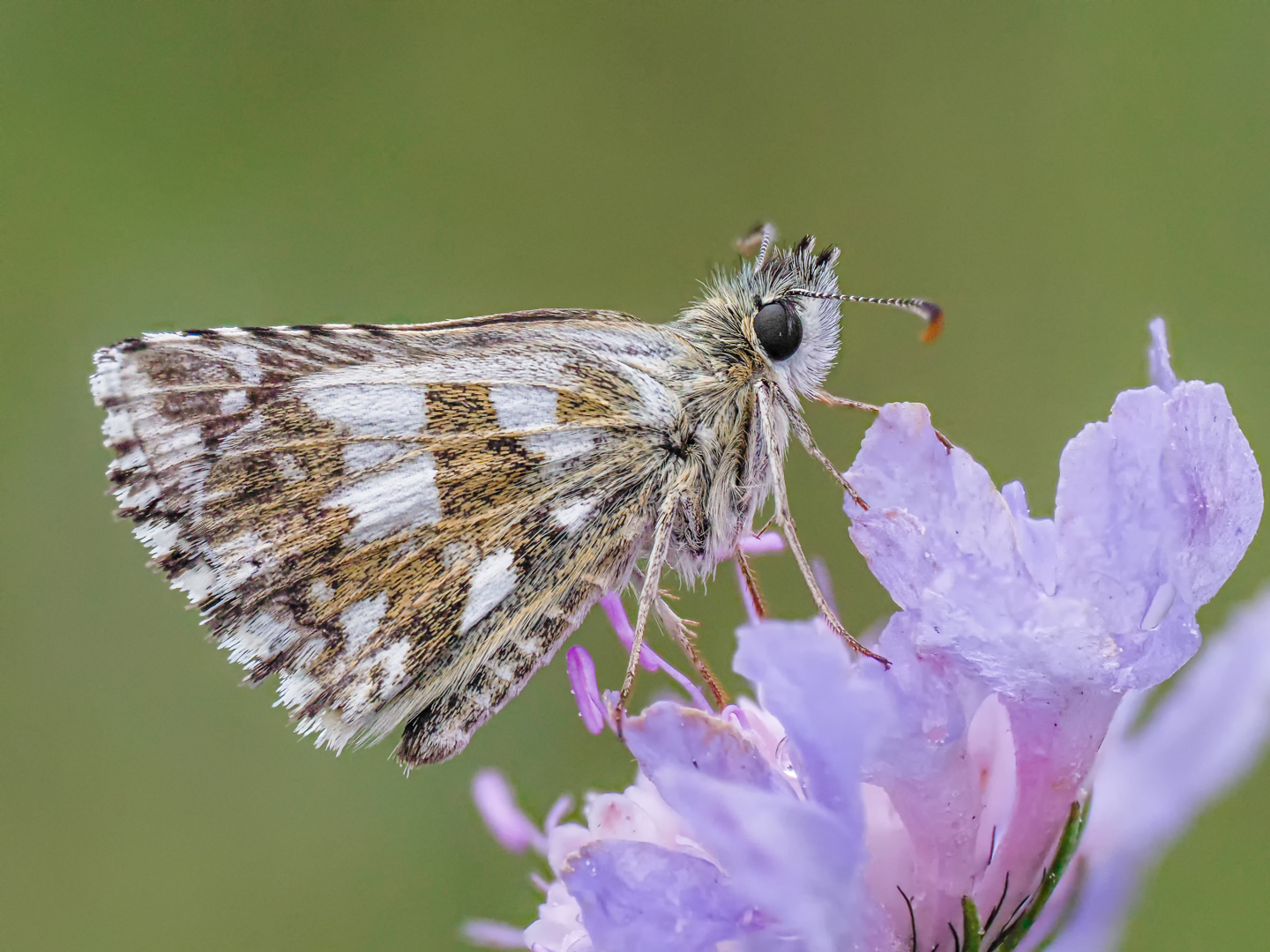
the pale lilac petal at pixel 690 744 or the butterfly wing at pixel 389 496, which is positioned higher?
the butterfly wing at pixel 389 496

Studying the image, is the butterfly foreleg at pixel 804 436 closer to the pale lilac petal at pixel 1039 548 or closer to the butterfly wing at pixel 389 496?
the butterfly wing at pixel 389 496

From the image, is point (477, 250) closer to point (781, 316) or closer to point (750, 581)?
point (781, 316)

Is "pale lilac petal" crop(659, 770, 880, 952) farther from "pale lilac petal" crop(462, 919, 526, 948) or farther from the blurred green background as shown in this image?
the blurred green background

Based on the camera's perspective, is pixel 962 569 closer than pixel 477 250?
Yes

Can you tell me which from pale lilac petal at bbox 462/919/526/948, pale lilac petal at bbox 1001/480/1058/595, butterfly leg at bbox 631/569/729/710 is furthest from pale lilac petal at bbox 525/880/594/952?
pale lilac petal at bbox 1001/480/1058/595

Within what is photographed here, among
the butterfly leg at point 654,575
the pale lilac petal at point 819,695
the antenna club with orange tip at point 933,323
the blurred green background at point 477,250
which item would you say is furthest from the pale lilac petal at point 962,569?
the blurred green background at point 477,250

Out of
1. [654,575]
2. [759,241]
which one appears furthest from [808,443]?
[759,241]
